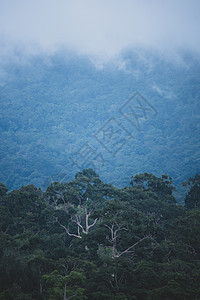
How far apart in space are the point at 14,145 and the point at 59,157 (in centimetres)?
1582

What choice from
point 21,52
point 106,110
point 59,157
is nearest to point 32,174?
point 59,157

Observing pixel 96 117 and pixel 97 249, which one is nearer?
pixel 97 249

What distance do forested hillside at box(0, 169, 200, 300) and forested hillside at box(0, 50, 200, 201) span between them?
29937 mm

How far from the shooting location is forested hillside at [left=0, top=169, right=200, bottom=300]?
12047 millimetres

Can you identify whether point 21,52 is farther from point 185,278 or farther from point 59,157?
point 185,278

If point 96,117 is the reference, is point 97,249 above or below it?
below

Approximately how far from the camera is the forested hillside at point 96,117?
7850 cm

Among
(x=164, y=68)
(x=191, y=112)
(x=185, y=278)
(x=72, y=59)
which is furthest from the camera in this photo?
(x=72, y=59)

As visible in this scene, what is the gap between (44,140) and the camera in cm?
9575

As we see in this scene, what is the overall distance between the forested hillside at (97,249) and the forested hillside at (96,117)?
98.2ft

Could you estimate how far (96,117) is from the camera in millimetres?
109188

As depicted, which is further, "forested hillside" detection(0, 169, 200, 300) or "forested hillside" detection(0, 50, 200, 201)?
"forested hillside" detection(0, 50, 200, 201)

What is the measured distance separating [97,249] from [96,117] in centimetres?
9382

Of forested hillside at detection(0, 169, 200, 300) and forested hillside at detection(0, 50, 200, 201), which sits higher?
forested hillside at detection(0, 50, 200, 201)
